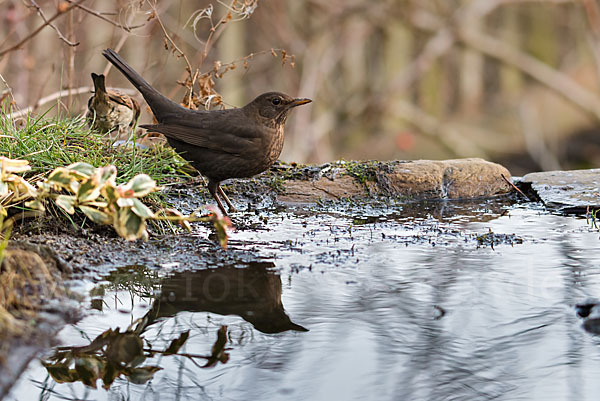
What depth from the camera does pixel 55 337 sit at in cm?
214

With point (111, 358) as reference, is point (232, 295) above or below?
above

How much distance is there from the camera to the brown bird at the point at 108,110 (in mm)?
4660

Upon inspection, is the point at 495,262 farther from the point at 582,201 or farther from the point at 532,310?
the point at 582,201

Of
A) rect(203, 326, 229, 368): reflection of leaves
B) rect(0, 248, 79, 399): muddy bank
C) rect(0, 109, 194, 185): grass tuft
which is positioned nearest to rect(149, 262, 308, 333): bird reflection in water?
rect(203, 326, 229, 368): reflection of leaves

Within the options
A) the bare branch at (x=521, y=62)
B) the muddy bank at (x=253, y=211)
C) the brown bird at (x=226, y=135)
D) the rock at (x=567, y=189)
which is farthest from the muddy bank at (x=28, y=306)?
the bare branch at (x=521, y=62)

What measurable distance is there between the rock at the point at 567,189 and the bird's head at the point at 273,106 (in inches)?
69.2

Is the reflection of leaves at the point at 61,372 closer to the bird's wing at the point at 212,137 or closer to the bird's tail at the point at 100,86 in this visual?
the bird's wing at the point at 212,137

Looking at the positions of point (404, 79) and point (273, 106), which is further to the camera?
point (404, 79)

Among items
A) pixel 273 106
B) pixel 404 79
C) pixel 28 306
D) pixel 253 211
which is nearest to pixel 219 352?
pixel 28 306

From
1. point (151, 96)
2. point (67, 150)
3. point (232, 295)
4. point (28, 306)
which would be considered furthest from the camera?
point (151, 96)

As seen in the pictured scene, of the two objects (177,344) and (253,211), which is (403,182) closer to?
(253,211)

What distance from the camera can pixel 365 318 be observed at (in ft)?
7.84

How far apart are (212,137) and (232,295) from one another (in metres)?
1.81

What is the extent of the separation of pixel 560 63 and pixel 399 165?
821 centimetres
